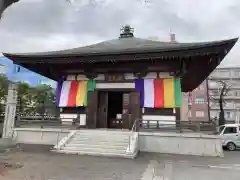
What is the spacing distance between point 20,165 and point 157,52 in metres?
7.88

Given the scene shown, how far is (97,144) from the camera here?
32.5 feet

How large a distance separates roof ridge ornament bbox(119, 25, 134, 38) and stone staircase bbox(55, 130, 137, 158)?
1070 centimetres

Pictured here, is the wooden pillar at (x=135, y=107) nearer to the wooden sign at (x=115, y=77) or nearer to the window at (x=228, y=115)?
the wooden sign at (x=115, y=77)

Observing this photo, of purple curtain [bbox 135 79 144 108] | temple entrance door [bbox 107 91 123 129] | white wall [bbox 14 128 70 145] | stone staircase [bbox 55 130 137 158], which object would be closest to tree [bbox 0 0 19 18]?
stone staircase [bbox 55 130 137 158]

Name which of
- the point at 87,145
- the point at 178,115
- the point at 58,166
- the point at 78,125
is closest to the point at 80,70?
the point at 78,125

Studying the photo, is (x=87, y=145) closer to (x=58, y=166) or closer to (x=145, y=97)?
(x=58, y=166)

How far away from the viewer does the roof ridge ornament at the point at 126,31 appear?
19.2 metres

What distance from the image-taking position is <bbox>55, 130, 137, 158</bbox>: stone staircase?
909 cm

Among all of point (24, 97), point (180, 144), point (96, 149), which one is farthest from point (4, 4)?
point (24, 97)

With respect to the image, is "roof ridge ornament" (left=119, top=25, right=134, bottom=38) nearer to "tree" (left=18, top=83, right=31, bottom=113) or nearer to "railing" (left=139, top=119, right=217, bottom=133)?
"railing" (left=139, top=119, right=217, bottom=133)

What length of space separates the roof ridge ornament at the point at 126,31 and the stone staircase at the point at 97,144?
10699mm

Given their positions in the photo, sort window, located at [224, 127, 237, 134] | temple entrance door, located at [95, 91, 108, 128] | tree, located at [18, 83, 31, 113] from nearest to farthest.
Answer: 1. temple entrance door, located at [95, 91, 108, 128]
2. window, located at [224, 127, 237, 134]
3. tree, located at [18, 83, 31, 113]

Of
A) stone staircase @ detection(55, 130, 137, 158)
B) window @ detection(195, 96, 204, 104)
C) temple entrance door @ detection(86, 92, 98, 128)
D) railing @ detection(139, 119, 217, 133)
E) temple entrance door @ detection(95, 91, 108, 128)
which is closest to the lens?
stone staircase @ detection(55, 130, 137, 158)

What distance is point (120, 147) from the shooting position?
9.49 m
